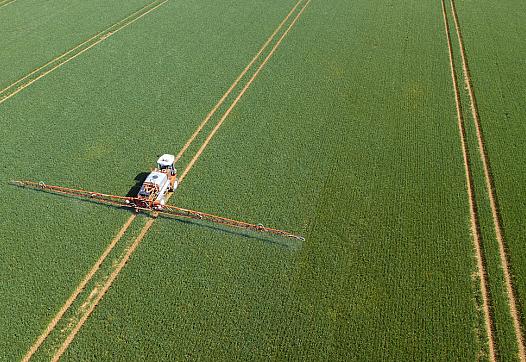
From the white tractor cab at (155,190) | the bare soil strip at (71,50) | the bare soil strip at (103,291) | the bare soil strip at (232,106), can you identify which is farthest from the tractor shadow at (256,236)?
the bare soil strip at (71,50)

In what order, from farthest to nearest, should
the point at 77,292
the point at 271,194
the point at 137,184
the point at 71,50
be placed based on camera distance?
the point at 71,50 < the point at 137,184 < the point at 271,194 < the point at 77,292

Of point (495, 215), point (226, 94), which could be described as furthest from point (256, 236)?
point (226, 94)

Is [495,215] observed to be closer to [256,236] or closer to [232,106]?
[256,236]

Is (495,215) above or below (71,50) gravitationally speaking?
above

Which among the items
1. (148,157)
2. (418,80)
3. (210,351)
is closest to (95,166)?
(148,157)

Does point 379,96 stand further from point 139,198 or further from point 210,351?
point 210,351

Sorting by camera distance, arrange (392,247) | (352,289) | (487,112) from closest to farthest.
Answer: (352,289) → (392,247) → (487,112)

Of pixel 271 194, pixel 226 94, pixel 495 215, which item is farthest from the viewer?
pixel 226 94

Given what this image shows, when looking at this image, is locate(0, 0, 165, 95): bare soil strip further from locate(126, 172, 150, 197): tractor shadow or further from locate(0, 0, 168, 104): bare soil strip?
locate(126, 172, 150, 197): tractor shadow
